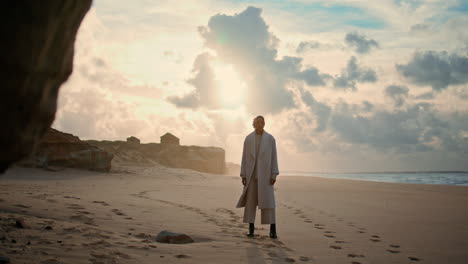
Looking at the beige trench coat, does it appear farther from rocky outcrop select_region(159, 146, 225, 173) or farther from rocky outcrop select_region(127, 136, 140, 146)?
rocky outcrop select_region(127, 136, 140, 146)

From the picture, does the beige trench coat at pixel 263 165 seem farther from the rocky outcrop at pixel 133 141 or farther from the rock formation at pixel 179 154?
the rocky outcrop at pixel 133 141

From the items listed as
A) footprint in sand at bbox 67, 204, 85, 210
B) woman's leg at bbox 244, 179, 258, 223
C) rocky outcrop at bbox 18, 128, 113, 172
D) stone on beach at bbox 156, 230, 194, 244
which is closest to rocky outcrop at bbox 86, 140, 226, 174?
rocky outcrop at bbox 18, 128, 113, 172

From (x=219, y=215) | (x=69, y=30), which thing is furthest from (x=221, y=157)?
(x=69, y=30)

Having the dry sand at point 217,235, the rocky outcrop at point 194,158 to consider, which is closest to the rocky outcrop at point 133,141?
the rocky outcrop at point 194,158

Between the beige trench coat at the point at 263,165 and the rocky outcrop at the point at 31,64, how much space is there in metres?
4.81

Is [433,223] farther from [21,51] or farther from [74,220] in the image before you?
[21,51]

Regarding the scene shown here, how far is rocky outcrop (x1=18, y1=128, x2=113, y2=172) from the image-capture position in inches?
674

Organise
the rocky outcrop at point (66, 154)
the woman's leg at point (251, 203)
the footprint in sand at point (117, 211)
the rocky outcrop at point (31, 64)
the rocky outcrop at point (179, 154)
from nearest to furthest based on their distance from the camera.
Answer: the rocky outcrop at point (31, 64)
the woman's leg at point (251, 203)
the footprint in sand at point (117, 211)
the rocky outcrop at point (66, 154)
the rocky outcrop at point (179, 154)

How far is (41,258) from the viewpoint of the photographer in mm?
3559

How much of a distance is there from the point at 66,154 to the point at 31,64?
17.8 metres

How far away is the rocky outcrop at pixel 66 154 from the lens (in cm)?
1711

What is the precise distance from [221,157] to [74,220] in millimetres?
40454

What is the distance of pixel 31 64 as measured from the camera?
168 cm

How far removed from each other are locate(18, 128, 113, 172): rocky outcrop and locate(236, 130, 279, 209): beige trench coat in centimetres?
1325
